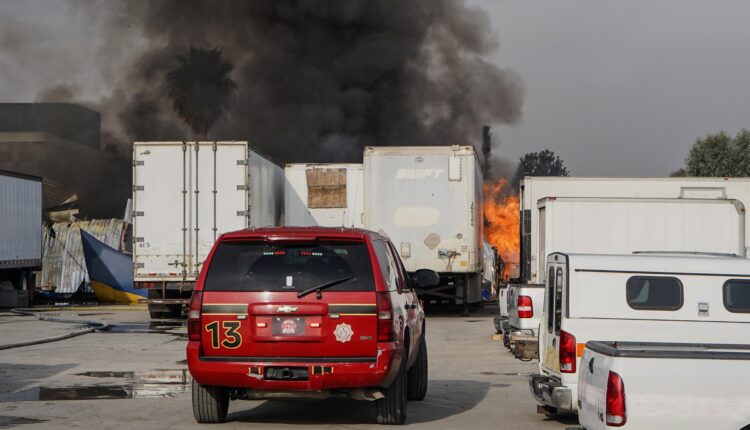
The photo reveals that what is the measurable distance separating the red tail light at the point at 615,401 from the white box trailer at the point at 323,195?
21428mm

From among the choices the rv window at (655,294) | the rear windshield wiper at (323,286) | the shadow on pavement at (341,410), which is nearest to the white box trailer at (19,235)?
the shadow on pavement at (341,410)

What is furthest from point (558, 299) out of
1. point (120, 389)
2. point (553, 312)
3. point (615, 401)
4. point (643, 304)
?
point (120, 389)

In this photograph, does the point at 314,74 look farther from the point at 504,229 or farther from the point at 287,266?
the point at 287,266

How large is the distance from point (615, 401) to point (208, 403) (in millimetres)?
4797

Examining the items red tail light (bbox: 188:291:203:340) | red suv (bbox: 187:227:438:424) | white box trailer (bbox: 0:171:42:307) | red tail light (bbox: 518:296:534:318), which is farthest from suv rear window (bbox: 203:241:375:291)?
white box trailer (bbox: 0:171:42:307)

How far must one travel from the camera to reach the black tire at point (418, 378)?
39.9 ft

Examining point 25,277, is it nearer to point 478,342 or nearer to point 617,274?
point 478,342

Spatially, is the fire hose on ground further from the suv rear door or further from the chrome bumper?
the chrome bumper

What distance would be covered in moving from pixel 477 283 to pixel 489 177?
40696mm

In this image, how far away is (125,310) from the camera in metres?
32.2

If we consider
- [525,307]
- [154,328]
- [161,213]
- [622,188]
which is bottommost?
[154,328]

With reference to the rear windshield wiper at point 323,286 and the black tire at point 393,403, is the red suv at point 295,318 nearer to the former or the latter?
the rear windshield wiper at point 323,286

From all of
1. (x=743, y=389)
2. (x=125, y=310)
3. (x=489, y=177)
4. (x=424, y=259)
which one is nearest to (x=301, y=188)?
(x=424, y=259)

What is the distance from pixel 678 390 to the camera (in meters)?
6.45
